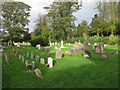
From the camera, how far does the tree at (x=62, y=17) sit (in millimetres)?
25453

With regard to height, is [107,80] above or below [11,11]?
below

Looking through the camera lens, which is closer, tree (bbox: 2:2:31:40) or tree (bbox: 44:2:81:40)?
tree (bbox: 2:2:31:40)

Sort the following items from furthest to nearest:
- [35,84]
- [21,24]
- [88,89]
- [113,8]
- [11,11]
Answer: [21,24] → [11,11] → [113,8] → [35,84] → [88,89]

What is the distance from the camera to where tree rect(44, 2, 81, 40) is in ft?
83.5

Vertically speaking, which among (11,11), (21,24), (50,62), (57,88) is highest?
(11,11)

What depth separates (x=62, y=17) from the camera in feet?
86.5

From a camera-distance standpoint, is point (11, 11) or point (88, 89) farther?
point (11, 11)

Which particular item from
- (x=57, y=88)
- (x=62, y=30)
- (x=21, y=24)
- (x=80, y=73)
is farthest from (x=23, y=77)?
(x=21, y=24)

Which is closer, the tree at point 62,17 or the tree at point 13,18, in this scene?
the tree at point 13,18

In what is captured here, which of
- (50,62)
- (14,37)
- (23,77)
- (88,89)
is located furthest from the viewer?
(14,37)

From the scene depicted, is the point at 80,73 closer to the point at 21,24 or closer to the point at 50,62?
the point at 50,62

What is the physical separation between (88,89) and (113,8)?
1852 centimetres

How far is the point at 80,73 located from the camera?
17.4ft

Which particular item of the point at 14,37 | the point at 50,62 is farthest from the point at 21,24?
the point at 50,62
